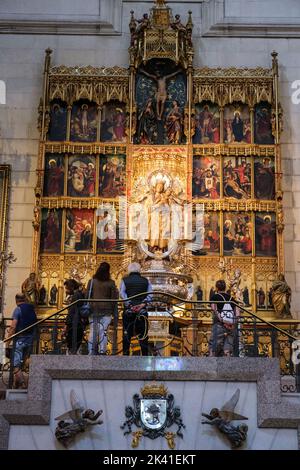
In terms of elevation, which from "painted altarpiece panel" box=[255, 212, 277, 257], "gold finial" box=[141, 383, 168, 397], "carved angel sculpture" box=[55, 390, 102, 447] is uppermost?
"painted altarpiece panel" box=[255, 212, 277, 257]

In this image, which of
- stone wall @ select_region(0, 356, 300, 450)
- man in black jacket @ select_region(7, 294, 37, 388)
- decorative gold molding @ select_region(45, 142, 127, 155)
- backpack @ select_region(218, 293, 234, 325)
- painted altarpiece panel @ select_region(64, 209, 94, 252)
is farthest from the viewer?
decorative gold molding @ select_region(45, 142, 127, 155)

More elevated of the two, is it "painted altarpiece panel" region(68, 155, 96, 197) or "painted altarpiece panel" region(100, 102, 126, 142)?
"painted altarpiece panel" region(100, 102, 126, 142)

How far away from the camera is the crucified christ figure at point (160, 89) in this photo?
1909 centimetres

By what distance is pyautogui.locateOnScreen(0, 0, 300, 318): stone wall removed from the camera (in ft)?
64.0

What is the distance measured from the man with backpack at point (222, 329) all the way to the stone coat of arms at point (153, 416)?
3.90 ft

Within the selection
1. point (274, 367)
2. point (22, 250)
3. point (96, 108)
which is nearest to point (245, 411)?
point (274, 367)

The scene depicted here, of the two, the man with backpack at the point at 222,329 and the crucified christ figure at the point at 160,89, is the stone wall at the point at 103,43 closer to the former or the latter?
the crucified christ figure at the point at 160,89

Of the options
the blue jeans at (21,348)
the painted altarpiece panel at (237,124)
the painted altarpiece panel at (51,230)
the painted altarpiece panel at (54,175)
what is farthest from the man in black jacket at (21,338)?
the painted altarpiece panel at (237,124)

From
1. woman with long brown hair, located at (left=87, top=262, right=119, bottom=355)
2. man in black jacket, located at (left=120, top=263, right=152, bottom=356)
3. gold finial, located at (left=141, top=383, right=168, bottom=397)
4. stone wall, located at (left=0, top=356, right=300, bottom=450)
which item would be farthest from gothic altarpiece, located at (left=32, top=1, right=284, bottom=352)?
gold finial, located at (left=141, top=383, right=168, bottom=397)

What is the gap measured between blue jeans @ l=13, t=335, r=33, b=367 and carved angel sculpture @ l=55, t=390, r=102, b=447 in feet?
4.43

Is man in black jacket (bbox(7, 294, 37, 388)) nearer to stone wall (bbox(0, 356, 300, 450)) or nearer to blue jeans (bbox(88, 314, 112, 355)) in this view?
stone wall (bbox(0, 356, 300, 450))

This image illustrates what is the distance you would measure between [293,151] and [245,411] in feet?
30.5

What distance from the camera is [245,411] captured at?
38.4 ft
